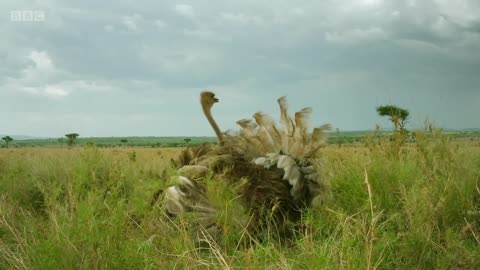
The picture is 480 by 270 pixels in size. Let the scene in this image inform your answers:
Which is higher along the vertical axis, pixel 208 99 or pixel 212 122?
pixel 208 99

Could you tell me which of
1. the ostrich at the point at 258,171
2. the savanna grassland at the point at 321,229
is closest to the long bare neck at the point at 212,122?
the ostrich at the point at 258,171

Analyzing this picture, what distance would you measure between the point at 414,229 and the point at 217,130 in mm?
2440

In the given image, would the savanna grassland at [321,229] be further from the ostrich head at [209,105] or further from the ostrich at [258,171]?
the ostrich head at [209,105]

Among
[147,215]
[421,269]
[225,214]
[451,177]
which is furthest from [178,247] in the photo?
[451,177]

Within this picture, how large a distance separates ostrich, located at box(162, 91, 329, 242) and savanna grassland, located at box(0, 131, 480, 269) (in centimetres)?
15

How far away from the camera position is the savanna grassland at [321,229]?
4.15m

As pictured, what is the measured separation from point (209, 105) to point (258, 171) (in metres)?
1.25

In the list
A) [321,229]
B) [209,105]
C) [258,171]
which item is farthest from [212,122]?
[321,229]

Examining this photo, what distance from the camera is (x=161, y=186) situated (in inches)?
215

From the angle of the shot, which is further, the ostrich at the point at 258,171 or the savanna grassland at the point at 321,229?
the ostrich at the point at 258,171

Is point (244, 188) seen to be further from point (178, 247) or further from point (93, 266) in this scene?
point (93, 266)

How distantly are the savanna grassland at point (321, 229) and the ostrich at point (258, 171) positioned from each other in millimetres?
150

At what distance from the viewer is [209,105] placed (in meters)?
6.43

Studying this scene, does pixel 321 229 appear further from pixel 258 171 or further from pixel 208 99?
pixel 208 99
